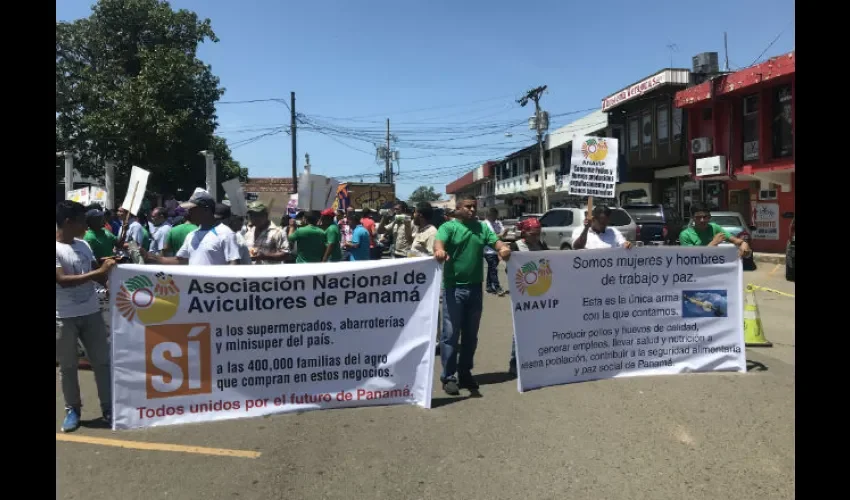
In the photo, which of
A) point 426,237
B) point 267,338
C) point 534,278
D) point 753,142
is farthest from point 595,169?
point 753,142

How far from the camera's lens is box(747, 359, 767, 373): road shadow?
20.1 feet

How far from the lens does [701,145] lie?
2439 centimetres

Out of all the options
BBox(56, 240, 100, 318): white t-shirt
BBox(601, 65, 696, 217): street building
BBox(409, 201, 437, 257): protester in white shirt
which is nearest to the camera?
BBox(56, 240, 100, 318): white t-shirt

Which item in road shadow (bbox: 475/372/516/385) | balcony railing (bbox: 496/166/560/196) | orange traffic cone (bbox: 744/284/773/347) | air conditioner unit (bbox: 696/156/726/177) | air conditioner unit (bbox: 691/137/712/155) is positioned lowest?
road shadow (bbox: 475/372/516/385)

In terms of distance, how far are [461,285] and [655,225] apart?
13191 millimetres

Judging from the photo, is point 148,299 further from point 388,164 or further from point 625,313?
point 388,164

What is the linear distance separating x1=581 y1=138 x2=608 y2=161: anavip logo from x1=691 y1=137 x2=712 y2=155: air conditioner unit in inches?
722

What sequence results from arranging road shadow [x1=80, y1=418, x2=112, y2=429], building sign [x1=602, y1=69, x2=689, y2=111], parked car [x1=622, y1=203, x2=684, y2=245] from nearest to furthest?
road shadow [x1=80, y1=418, x2=112, y2=429]
parked car [x1=622, y1=203, x2=684, y2=245]
building sign [x1=602, y1=69, x2=689, y2=111]

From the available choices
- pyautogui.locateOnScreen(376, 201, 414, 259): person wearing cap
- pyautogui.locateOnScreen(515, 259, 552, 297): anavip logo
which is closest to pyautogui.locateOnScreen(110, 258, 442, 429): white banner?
pyautogui.locateOnScreen(515, 259, 552, 297): anavip logo

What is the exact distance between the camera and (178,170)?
3027 centimetres

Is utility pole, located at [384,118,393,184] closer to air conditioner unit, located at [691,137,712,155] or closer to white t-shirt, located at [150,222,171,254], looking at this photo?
air conditioner unit, located at [691,137,712,155]
